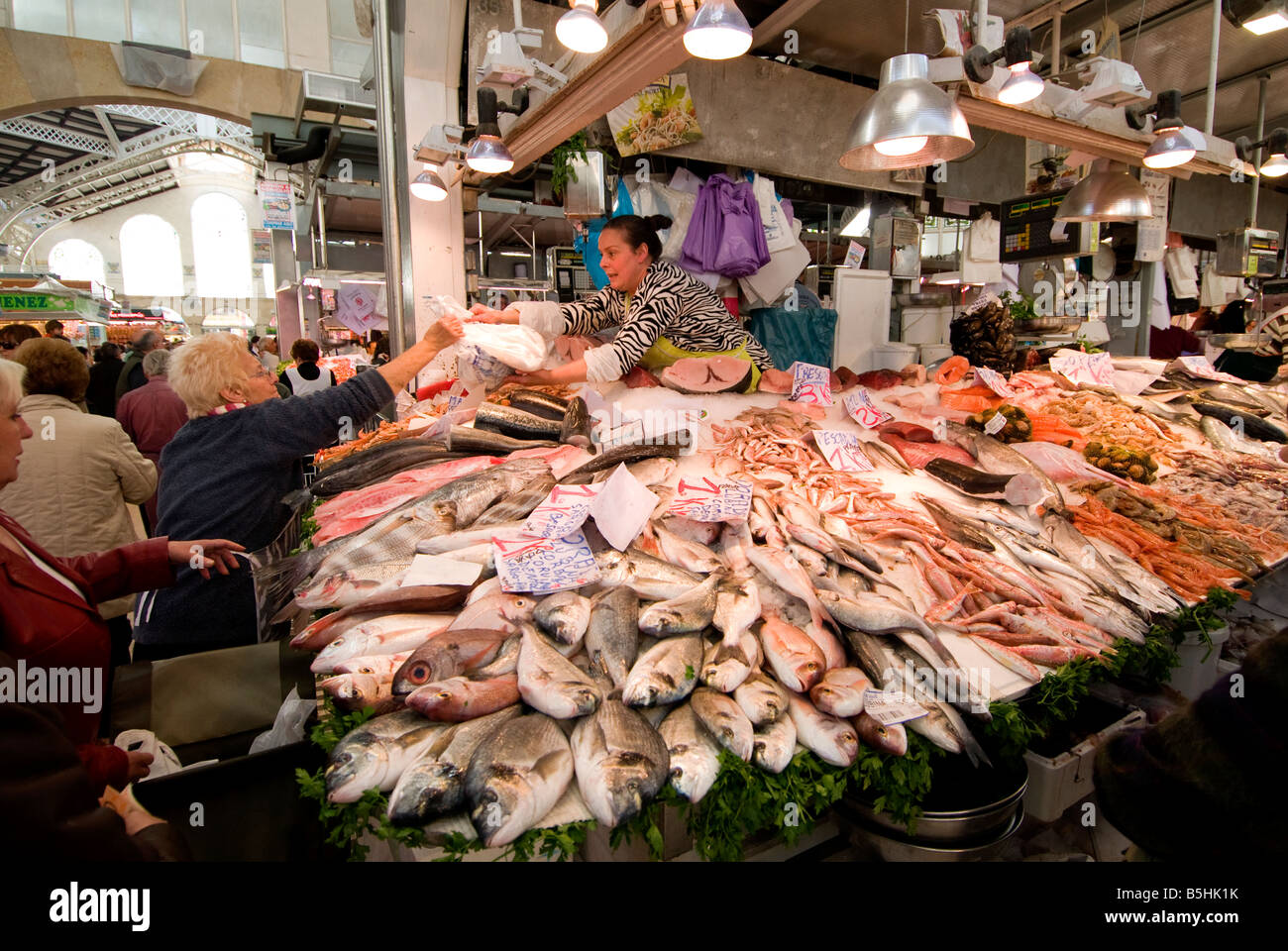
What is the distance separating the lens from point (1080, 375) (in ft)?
15.7

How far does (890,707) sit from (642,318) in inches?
92.5

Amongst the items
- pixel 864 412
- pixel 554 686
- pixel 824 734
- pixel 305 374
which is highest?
pixel 305 374

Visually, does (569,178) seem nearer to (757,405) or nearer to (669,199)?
(669,199)

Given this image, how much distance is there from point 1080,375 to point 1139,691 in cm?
294

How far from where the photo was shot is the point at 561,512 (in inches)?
83.8

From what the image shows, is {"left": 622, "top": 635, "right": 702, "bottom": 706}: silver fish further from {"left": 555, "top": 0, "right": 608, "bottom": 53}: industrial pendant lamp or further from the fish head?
{"left": 555, "top": 0, "right": 608, "bottom": 53}: industrial pendant lamp

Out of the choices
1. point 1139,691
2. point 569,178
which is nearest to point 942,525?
point 1139,691

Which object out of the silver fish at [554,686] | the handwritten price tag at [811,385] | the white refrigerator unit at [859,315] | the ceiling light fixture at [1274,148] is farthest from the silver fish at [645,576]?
the ceiling light fixture at [1274,148]

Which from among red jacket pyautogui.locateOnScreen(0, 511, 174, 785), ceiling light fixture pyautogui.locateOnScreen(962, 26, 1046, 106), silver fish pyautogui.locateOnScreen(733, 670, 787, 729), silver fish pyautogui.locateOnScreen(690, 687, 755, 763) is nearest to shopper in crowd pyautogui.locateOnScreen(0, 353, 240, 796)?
red jacket pyautogui.locateOnScreen(0, 511, 174, 785)

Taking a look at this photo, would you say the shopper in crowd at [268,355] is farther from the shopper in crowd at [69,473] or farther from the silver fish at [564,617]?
the silver fish at [564,617]

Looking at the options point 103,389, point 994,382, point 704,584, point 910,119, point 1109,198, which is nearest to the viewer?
point 704,584

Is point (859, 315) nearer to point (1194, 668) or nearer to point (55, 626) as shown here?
point (1194, 668)

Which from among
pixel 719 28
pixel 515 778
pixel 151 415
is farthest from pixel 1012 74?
pixel 151 415

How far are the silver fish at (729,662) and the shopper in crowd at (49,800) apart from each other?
1.14m
